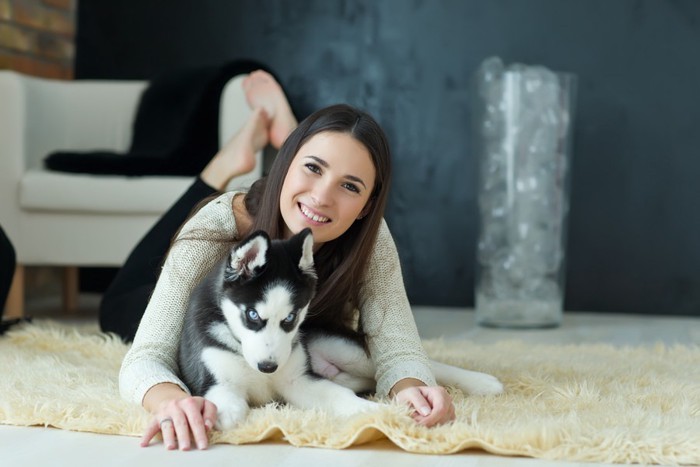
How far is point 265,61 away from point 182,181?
1.18 meters

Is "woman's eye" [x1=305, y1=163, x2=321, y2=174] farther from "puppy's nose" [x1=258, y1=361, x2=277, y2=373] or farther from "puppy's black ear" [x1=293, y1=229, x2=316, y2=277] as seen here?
"puppy's nose" [x1=258, y1=361, x2=277, y2=373]

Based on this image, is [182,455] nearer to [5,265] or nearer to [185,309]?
[185,309]

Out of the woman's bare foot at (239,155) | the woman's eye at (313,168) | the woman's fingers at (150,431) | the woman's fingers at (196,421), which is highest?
the woman's eye at (313,168)

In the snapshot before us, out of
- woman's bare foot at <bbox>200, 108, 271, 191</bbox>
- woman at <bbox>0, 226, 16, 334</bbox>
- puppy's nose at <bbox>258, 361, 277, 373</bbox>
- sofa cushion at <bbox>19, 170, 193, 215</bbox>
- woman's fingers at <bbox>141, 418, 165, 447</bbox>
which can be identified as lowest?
woman at <bbox>0, 226, 16, 334</bbox>

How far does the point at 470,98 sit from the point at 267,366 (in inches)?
117

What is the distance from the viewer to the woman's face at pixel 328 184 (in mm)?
1880

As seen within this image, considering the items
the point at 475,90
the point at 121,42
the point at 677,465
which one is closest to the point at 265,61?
the point at 121,42

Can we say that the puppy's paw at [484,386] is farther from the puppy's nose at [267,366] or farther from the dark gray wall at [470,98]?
the dark gray wall at [470,98]

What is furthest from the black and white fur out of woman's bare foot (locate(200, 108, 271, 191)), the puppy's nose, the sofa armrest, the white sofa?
the sofa armrest

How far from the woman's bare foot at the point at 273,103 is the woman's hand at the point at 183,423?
63.9 inches

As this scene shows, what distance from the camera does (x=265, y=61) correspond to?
4.61 m

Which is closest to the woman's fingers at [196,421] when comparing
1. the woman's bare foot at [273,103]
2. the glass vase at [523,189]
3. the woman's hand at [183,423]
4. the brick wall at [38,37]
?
the woman's hand at [183,423]

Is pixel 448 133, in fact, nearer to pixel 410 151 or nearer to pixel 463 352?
pixel 410 151

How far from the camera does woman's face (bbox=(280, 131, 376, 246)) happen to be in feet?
6.17
